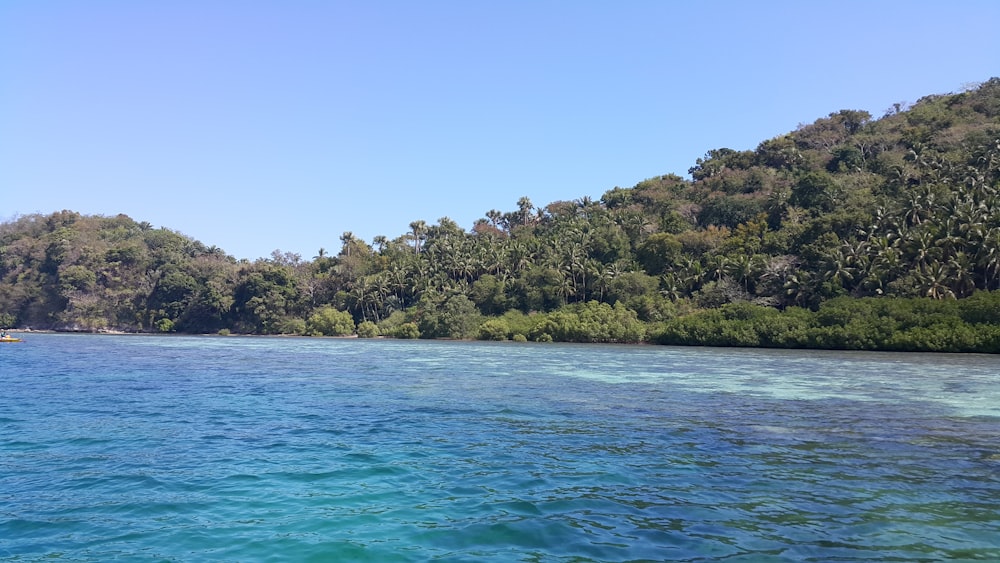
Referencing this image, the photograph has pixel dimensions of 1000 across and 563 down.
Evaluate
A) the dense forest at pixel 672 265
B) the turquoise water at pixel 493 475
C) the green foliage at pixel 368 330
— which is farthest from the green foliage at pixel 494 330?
the turquoise water at pixel 493 475

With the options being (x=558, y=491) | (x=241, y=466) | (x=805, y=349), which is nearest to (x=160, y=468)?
(x=241, y=466)

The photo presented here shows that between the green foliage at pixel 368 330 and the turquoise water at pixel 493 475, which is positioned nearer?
the turquoise water at pixel 493 475

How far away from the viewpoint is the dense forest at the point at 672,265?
208 feet

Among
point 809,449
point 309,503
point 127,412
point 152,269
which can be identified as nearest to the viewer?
point 309,503

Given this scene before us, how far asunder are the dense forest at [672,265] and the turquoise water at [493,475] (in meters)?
43.5

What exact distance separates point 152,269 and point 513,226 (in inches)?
2692

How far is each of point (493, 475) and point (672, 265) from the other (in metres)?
80.5

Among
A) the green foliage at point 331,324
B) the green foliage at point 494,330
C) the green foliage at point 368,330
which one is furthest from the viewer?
the green foliage at point 331,324

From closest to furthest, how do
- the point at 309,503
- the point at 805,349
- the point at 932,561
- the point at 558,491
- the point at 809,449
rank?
the point at 932,561
the point at 309,503
the point at 558,491
the point at 809,449
the point at 805,349

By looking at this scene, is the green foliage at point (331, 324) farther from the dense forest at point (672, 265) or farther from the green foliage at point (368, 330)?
the green foliage at point (368, 330)

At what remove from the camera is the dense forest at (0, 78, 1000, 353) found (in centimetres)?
6334

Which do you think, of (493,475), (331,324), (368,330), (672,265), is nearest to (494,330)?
(368,330)

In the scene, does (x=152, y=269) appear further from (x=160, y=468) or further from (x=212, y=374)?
(x=160, y=468)

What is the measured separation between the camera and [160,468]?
39.9 ft
